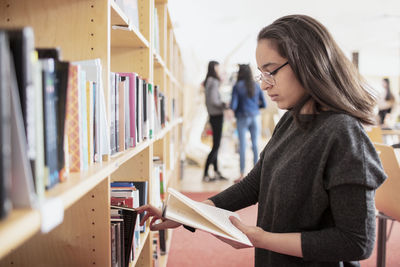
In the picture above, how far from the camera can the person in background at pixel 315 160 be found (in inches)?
33.7

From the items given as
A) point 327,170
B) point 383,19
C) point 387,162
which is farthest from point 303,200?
point 383,19

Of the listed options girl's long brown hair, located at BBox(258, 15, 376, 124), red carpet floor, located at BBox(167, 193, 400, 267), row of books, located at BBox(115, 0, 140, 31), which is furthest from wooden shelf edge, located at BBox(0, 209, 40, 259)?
red carpet floor, located at BBox(167, 193, 400, 267)

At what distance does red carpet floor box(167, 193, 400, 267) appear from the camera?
234cm

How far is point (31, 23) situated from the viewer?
805mm

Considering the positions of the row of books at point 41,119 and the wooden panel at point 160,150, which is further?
the wooden panel at point 160,150

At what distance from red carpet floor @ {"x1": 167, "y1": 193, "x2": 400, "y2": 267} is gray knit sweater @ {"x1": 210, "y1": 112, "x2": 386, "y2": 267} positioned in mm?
1390

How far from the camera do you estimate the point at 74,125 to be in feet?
2.21

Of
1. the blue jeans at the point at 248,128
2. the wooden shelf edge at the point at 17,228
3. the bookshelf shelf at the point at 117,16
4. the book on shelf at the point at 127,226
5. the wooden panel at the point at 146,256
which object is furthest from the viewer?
the blue jeans at the point at 248,128

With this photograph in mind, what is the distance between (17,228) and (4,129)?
0.11 m

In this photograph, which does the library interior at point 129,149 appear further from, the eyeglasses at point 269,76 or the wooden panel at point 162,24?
the wooden panel at point 162,24

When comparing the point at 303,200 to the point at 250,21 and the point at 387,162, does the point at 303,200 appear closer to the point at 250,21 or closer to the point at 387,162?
the point at 387,162

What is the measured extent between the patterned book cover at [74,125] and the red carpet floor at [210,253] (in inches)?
71.8

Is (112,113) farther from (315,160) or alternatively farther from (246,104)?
(246,104)

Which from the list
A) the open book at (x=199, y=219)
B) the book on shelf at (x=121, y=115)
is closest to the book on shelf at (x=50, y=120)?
the open book at (x=199, y=219)
